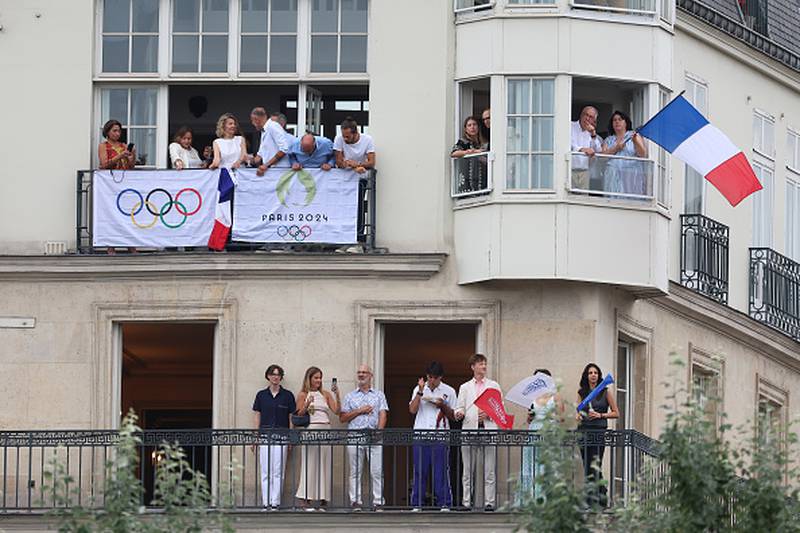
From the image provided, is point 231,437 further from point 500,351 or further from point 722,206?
point 722,206

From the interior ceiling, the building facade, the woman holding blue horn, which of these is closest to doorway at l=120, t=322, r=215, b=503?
the interior ceiling

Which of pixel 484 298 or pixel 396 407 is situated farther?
pixel 396 407

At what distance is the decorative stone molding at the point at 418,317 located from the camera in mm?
49719

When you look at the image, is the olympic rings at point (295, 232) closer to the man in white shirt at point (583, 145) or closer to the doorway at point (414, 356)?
the doorway at point (414, 356)

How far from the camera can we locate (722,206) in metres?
54.3

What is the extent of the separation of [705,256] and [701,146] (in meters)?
3.88

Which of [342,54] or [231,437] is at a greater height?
[342,54]

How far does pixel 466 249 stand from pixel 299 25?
3272 millimetres

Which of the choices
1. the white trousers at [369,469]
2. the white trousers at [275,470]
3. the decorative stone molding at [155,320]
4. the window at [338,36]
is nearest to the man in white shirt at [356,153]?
the window at [338,36]

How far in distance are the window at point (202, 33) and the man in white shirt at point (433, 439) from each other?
4619 mm

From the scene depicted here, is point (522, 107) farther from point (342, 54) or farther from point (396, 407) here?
point (396, 407)

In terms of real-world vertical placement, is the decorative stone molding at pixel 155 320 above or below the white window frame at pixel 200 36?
below

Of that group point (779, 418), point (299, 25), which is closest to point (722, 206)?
point (779, 418)

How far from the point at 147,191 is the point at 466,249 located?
376 cm
